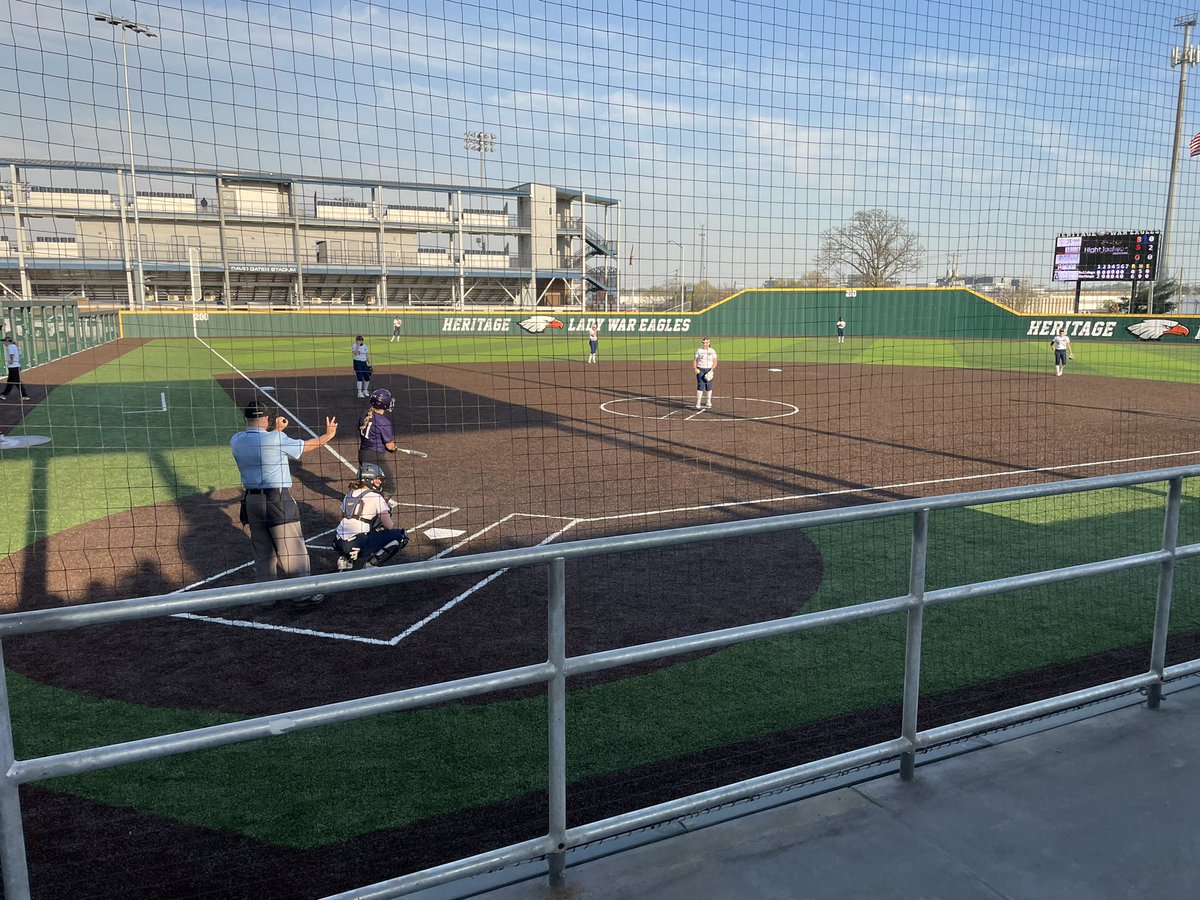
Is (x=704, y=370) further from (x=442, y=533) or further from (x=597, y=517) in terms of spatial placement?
(x=442, y=533)

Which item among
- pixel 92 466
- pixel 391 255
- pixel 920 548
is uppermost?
pixel 391 255

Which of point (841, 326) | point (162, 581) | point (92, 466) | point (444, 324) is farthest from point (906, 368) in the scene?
point (162, 581)

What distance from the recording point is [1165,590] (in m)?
4.28

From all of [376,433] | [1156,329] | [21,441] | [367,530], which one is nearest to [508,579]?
[367,530]

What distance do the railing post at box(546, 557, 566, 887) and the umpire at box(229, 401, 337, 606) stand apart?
4.90 metres

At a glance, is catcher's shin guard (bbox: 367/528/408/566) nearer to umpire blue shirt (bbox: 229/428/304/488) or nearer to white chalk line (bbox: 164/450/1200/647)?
white chalk line (bbox: 164/450/1200/647)

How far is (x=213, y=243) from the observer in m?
47.3

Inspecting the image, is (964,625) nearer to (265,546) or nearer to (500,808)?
(500,808)

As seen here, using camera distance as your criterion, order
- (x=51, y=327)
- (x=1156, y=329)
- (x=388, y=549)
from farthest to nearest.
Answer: (x=1156, y=329), (x=51, y=327), (x=388, y=549)

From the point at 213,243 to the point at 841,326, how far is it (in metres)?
32.9

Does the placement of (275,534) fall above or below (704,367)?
below

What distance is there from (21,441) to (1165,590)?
19826mm

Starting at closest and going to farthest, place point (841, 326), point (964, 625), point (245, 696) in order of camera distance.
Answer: point (245, 696) < point (964, 625) < point (841, 326)

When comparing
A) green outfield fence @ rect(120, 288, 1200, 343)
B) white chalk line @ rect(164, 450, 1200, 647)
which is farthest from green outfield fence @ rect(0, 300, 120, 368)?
white chalk line @ rect(164, 450, 1200, 647)
